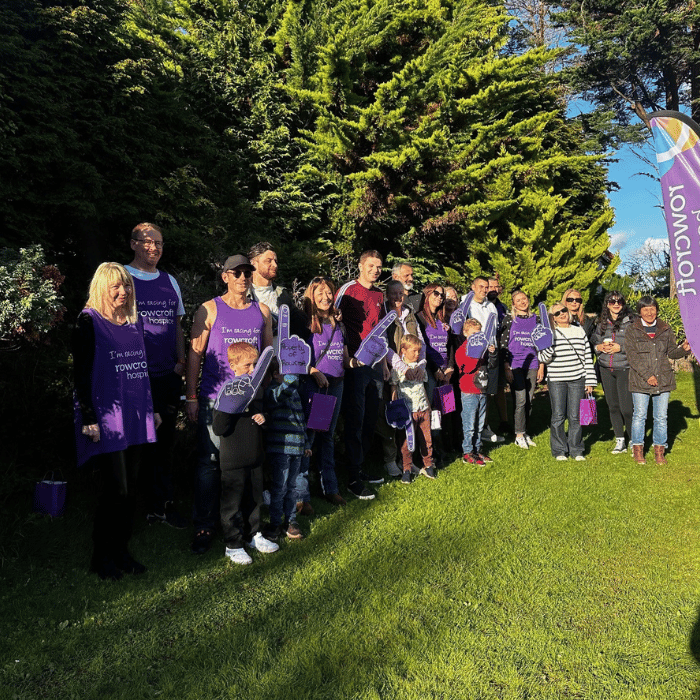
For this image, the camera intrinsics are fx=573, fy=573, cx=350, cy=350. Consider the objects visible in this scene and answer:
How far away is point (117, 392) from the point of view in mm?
3762

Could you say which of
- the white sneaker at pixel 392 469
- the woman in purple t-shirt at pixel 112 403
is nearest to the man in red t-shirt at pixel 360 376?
the white sneaker at pixel 392 469

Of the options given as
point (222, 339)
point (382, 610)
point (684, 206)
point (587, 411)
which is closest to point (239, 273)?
point (222, 339)

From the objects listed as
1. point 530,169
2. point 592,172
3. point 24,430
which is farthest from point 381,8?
point 24,430

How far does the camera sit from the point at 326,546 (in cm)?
444

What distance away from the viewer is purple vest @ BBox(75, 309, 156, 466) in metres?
3.66

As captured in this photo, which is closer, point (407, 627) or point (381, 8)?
point (407, 627)

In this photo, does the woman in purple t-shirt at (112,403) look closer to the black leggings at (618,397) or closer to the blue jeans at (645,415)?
the blue jeans at (645,415)

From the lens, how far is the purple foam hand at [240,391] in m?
3.93

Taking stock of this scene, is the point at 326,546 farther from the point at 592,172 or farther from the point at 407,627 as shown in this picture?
the point at 592,172

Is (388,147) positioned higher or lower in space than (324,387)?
higher

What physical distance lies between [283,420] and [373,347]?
1.34 m

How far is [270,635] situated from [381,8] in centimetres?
1426

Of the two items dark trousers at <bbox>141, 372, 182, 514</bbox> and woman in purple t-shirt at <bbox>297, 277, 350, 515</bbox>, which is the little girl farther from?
dark trousers at <bbox>141, 372, 182, 514</bbox>

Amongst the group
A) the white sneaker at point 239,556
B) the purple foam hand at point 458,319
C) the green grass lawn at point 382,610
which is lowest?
the green grass lawn at point 382,610
